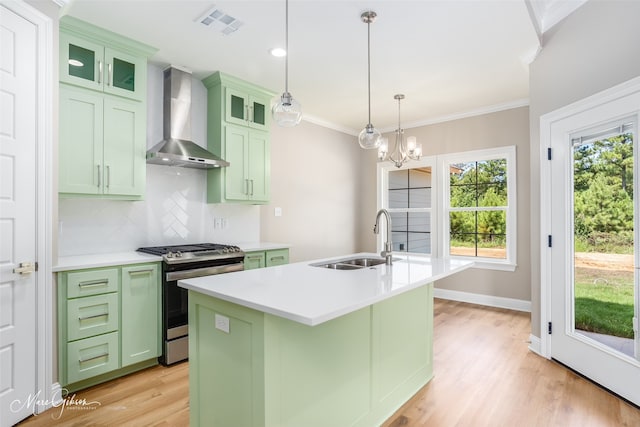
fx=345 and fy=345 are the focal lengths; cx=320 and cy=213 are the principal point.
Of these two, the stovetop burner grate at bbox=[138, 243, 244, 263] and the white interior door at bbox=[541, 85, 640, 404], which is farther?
the stovetop burner grate at bbox=[138, 243, 244, 263]

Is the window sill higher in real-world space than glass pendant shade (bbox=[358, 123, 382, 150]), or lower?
lower

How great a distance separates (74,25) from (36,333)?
7.17 ft

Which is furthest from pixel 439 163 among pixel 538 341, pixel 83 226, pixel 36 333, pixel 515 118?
pixel 36 333

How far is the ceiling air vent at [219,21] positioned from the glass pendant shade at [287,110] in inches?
37.9

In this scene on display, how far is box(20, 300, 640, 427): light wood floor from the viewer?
2105mm

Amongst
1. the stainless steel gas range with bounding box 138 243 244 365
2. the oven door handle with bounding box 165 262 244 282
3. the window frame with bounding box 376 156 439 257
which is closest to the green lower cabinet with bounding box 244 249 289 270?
the oven door handle with bounding box 165 262 244 282

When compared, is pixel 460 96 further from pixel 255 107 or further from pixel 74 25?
pixel 74 25

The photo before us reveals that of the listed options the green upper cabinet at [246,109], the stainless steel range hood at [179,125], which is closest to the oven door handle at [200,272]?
the stainless steel range hood at [179,125]

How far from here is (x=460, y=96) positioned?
423cm

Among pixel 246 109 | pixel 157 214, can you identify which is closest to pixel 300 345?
pixel 157 214

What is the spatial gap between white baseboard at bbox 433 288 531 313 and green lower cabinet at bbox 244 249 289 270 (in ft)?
8.57

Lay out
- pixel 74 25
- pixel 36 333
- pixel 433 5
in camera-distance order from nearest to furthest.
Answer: pixel 36 333, pixel 433 5, pixel 74 25

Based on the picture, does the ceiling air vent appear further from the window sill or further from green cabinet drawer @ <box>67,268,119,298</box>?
the window sill

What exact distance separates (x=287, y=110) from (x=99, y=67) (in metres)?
1.76
